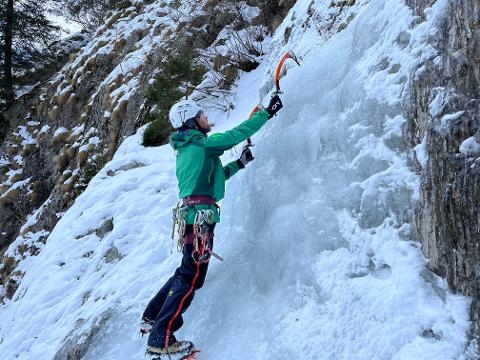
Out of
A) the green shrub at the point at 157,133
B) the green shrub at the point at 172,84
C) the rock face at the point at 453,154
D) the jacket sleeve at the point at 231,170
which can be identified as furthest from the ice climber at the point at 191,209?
the green shrub at the point at 172,84

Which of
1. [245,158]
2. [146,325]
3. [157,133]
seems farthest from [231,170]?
[157,133]

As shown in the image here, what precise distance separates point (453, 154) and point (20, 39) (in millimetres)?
18499

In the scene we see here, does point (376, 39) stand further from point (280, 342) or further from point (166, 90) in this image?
point (166, 90)

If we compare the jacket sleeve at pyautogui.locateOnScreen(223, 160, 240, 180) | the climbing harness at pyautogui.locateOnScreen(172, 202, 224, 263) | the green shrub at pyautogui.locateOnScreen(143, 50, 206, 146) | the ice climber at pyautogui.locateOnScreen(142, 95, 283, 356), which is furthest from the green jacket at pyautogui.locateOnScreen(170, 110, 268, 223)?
the green shrub at pyautogui.locateOnScreen(143, 50, 206, 146)

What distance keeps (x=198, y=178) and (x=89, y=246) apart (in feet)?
9.50

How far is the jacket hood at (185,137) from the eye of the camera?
11.8 feet

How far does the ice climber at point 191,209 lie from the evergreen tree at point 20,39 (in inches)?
607

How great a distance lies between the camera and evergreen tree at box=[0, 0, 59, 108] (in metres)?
17.5

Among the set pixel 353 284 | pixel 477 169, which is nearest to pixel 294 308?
pixel 353 284

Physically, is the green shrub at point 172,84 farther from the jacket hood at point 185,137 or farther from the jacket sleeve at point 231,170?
the jacket hood at point 185,137

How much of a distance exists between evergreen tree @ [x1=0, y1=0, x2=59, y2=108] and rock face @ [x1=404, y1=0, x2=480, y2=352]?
1685 centimetres

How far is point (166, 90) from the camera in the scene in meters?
8.53

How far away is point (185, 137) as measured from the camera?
11.9ft

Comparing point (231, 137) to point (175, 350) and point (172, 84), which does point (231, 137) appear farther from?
point (172, 84)
